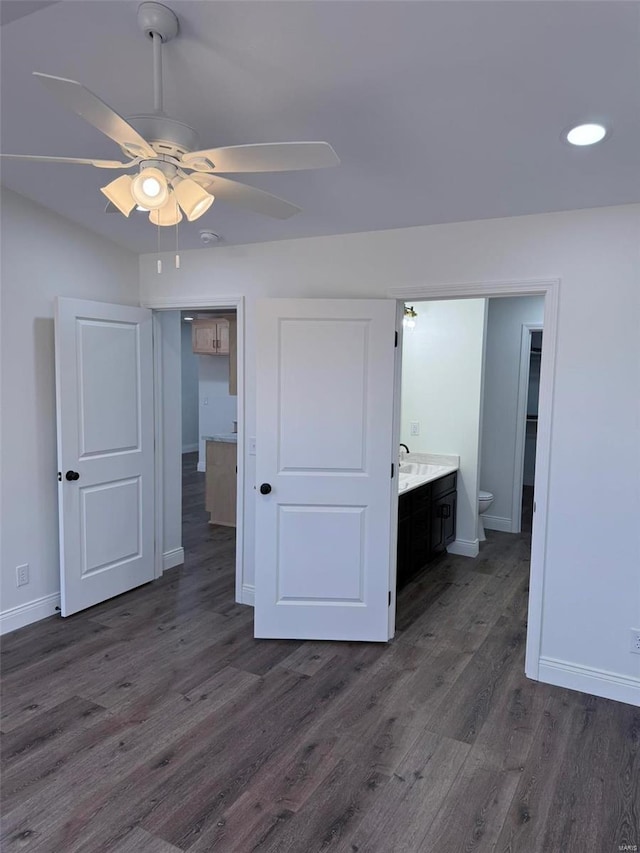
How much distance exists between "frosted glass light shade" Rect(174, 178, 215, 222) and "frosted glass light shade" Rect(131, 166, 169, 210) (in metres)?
0.14

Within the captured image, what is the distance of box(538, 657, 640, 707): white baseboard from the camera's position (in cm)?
264

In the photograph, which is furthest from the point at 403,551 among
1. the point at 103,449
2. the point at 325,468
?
the point at 103,449

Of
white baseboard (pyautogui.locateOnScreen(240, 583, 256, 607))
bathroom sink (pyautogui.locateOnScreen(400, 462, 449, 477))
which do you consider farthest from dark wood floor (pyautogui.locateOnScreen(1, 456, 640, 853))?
bathroom sink (pyautogui.locateOnScreen(400, 462, 449, 477))

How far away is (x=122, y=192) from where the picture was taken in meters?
1.72

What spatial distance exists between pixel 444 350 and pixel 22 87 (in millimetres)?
3498

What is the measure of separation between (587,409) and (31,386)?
320 cm

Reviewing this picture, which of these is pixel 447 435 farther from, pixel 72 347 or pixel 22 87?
pixel 22 87

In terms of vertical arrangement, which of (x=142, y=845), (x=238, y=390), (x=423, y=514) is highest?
(x=238, y=390)

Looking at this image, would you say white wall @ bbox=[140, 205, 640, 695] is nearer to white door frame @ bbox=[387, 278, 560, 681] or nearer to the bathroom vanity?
white door frame @ bbox=[387, 278, 560, 681]

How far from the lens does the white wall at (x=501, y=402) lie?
5414 millimetres

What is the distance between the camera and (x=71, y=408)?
338 centimetres

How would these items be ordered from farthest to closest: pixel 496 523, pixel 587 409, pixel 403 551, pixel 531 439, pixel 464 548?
pixel 531 439 → pixel 496 523 → pixel 464 548 → pixel 403 551 → pixel 587 409

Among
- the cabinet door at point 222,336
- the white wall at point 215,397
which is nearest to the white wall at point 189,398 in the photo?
the white wall at point 215,397

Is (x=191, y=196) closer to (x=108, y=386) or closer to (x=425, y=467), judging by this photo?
(x=108, y=386)
